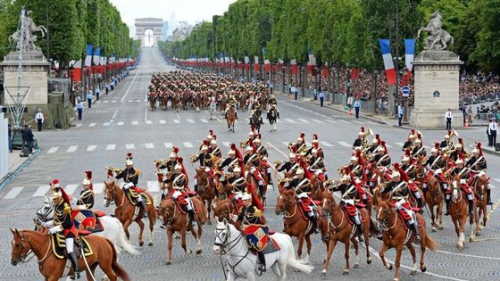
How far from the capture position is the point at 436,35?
2557 inches

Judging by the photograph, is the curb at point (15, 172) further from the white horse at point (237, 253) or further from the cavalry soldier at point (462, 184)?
the white horse at point (237, 253)

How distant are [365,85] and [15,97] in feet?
173

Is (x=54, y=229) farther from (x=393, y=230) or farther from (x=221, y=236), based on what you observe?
(x=393, y=230)

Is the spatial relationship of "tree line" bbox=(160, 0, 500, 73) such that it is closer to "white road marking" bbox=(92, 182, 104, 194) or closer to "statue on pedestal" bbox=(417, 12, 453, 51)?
"statue on pedestal" bbox=(417, 12, 453, 51)

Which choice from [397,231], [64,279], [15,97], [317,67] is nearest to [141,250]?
[64,279]

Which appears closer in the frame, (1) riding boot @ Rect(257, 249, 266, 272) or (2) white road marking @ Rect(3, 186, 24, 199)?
(1) riding boot @ Rect(257, 249, 266, 272)

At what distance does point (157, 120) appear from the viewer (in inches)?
2906

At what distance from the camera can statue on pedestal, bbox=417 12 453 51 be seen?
6444cm

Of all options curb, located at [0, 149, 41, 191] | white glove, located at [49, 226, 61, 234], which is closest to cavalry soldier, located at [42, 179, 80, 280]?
white glove, located at [49, 226, 61, 234]

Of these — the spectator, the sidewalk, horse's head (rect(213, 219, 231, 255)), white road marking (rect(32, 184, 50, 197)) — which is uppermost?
horse's head (rect(213, 219, 231, 255))

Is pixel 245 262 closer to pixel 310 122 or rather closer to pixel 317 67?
pixel 310 122

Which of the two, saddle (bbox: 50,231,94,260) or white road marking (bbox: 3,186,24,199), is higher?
saddle (bbox: 50,231,94,260)

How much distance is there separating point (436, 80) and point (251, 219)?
47.8 metres

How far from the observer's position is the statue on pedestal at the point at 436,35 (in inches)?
2537
